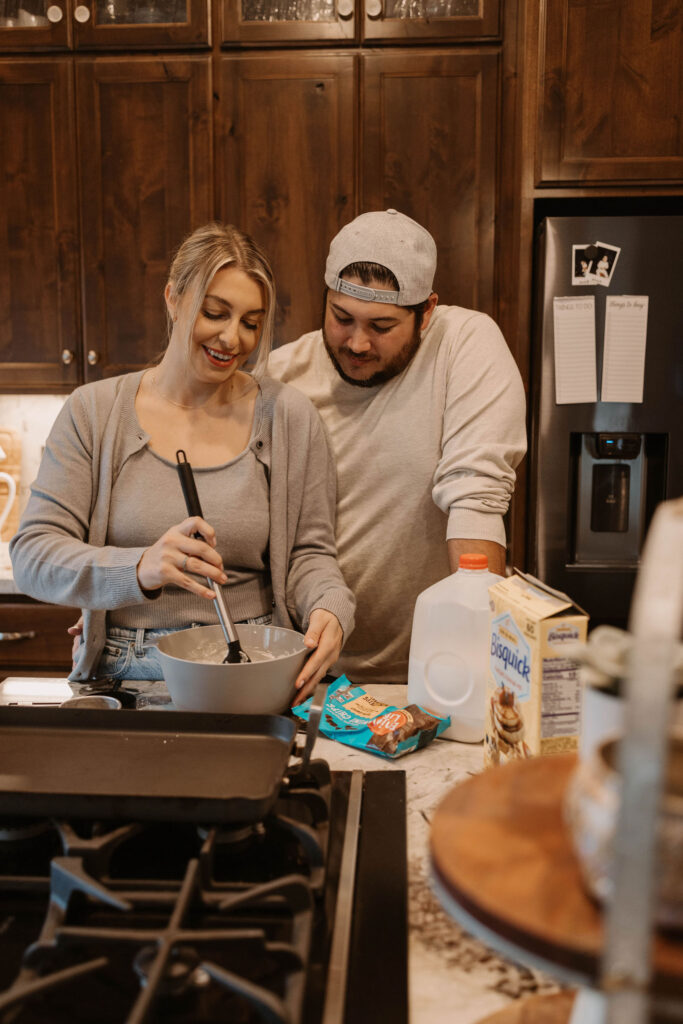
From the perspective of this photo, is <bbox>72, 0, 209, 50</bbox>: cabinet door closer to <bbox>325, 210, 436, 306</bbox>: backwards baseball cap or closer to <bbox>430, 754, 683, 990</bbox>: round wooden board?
<bbox>325, 210, 436, 306</bbox>: backwards baseball cap

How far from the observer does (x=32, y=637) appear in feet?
8.38

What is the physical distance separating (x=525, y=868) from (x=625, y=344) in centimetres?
203

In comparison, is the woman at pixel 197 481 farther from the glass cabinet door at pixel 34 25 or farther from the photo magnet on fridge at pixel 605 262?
the glass cabinet door at pixel 34 25

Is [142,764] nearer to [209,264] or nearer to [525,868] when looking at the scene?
[525,868]

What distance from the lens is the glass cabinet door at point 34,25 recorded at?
2.48 metres

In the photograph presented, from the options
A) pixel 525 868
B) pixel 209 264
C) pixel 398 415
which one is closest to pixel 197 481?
pixel 209 264

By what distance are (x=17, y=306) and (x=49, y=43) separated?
73 cm

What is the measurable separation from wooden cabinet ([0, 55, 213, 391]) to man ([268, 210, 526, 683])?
34.7 inches

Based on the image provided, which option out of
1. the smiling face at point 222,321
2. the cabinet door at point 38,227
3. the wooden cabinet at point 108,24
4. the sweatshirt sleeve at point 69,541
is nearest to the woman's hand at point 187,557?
the sweatshirt sleeve at point 69,541

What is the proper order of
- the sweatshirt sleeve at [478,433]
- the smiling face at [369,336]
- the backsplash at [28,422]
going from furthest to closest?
the backsplash at [28,422], the smiling face at [369,336], the sweatshirt sleeve at [478,433]

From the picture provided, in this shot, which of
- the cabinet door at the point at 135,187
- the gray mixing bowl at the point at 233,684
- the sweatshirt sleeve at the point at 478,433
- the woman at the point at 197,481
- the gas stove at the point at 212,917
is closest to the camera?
the gas stove at the point at 212,917

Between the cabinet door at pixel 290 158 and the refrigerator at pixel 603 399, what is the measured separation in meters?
0.60

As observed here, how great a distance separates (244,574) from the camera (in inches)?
61.1

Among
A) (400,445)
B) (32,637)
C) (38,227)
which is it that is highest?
(38,227)
